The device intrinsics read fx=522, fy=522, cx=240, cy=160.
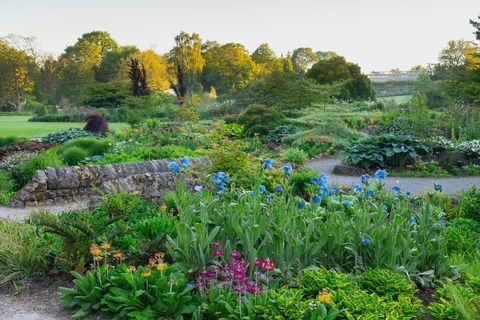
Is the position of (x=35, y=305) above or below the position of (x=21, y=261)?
below

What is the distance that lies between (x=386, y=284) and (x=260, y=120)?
13948 millimetres

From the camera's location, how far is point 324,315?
10.2 ft

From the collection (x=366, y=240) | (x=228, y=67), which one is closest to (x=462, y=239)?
(x=366, y=240)

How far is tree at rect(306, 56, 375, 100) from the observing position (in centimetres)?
2988

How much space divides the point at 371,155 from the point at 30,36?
54.4 metres

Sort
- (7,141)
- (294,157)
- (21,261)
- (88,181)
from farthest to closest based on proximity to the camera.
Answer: (7,141)
(294,157)
(88,181)
(21,261)

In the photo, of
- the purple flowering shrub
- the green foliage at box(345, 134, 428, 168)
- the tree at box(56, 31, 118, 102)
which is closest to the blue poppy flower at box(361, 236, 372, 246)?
the purple flowering shrub

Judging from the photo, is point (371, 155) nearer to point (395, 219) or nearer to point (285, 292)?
point (395, 219)

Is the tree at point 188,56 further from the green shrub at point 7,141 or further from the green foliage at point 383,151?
the green foliage at point 383,151

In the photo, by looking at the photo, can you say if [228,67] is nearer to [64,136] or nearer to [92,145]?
[64,136]

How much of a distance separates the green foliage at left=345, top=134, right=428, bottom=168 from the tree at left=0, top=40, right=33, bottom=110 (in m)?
43.3

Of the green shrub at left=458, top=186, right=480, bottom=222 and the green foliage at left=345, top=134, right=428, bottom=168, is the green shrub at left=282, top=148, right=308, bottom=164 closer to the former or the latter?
the green foliage at left=345, top=134, right=428, bottom=168

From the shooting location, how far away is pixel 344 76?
30.0 meters

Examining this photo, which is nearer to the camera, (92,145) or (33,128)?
(92,145)
